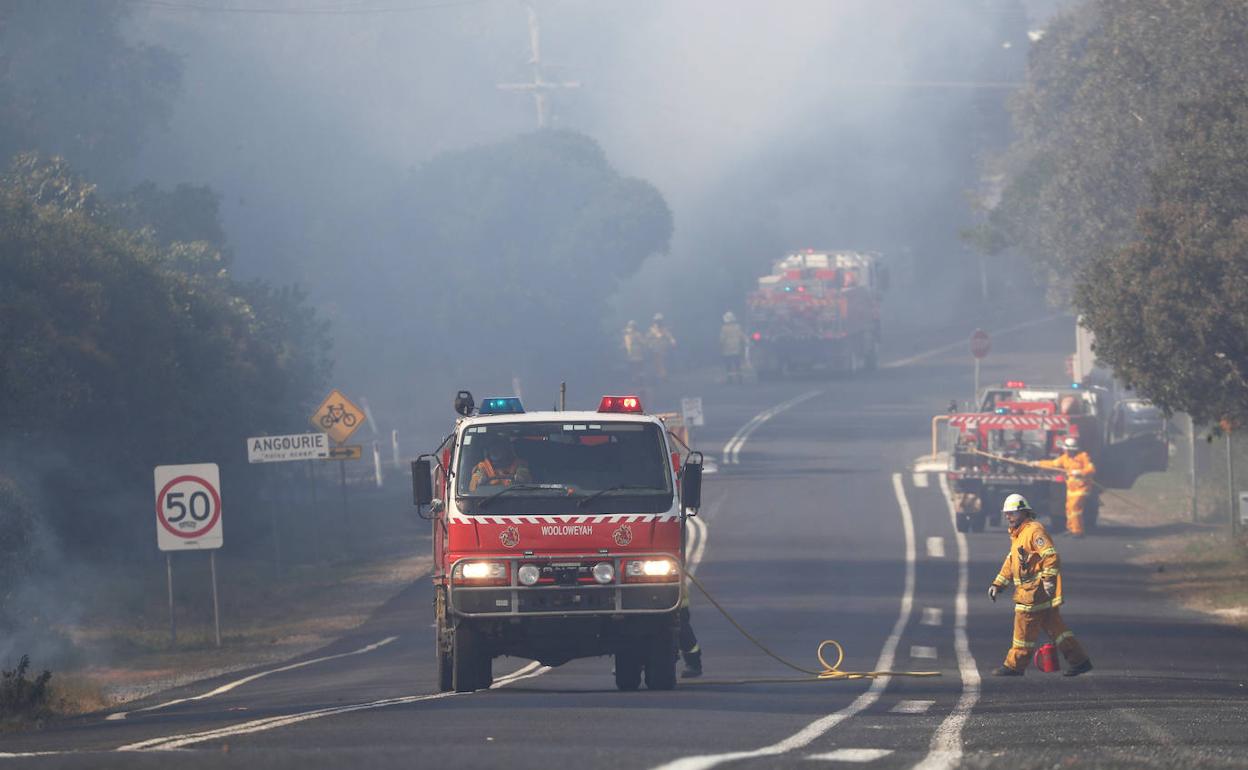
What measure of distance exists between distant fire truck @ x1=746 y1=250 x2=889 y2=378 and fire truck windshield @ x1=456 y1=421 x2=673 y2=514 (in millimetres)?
40811

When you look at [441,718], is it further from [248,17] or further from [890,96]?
[890,96]

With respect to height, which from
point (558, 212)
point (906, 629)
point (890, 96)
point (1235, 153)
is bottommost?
point (906, 629)

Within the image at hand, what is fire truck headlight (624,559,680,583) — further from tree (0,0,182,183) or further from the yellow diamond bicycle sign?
tree (0,0,182,183)

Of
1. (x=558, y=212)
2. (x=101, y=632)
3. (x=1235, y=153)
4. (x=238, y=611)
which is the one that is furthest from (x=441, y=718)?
(x=558, y=212)

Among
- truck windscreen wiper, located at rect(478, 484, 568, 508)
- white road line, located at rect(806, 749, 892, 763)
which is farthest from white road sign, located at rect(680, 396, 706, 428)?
white road line, located at rect(806, 749, 892, 763)

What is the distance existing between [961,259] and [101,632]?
72.7m

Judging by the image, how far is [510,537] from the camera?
528 inches

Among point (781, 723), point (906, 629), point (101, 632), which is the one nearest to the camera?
point (781, 723)

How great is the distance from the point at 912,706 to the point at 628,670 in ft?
8.14

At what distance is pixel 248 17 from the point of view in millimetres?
79938

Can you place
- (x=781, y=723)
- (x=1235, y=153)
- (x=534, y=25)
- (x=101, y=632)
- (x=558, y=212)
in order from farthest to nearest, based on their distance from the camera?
(x=534, y=25), (x=558, y=212), (x=1235, y=153), (x=101, y=632), (x=781, y=723)

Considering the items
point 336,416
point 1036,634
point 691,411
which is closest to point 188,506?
point 336,416

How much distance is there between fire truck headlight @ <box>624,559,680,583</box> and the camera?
13445 mm

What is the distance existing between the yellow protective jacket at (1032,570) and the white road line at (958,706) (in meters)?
0.87
